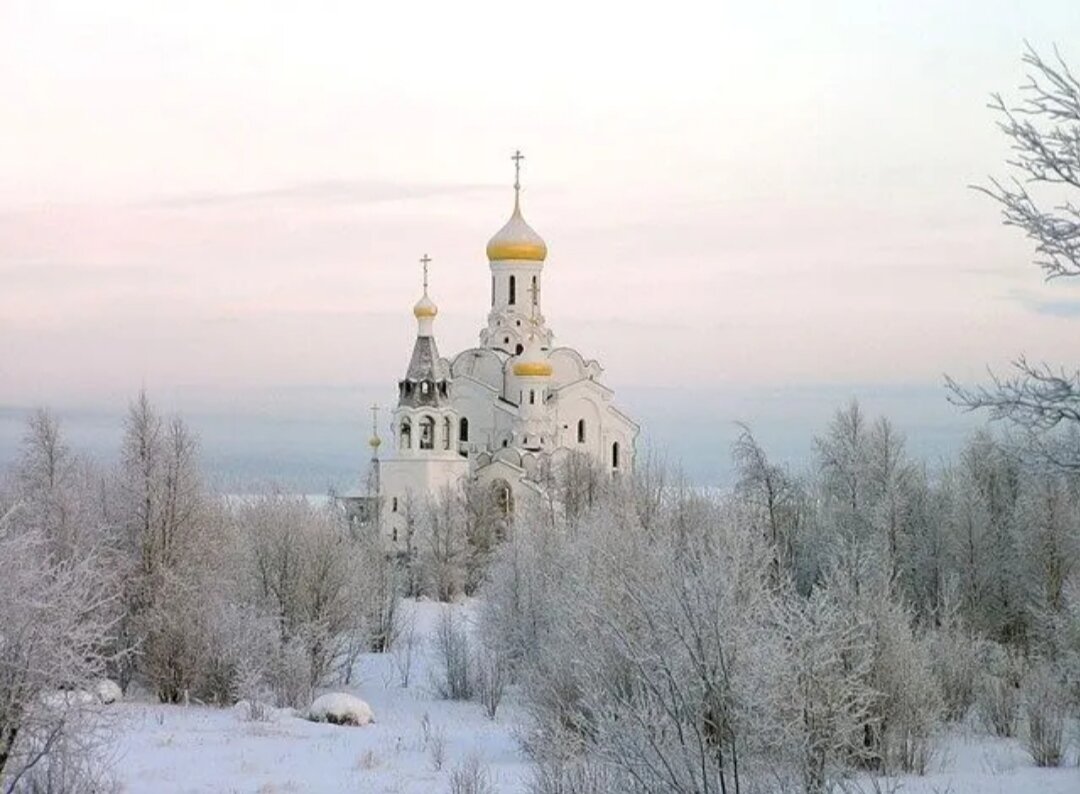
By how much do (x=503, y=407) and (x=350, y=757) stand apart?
114ft

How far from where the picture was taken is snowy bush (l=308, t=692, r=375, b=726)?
21344mm

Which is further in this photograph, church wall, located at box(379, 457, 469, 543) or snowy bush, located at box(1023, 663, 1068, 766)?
church wall, located at box(379, 457, 469, 543)

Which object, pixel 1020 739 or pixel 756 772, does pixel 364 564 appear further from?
pixel 756 772

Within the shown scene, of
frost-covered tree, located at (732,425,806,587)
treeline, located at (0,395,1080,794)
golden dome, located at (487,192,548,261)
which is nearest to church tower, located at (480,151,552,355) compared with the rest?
golden dome, located at (487,192,548,261)

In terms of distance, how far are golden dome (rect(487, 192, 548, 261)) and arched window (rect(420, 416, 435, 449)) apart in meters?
8.19

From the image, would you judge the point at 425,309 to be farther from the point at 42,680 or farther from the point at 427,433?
the point at 42,680

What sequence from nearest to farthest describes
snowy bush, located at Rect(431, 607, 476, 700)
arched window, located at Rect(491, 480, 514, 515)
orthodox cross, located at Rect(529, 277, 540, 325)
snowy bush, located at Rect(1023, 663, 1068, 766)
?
1. snowy bush, located at Rect(1023, 663, 1068, 766)
2. snowy bush, located at Rect(431, 607, 476, 700)
3. arched window, located at Rect(491, 480, 514, 515)
4. orthodox cross, located at Rect(529, 277, 540, 325)

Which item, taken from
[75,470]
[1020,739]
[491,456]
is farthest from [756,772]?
[491,456]

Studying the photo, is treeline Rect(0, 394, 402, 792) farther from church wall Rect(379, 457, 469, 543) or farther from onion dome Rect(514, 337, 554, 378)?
onion dome Rect(514, 337, 554, 378)

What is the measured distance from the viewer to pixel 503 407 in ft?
171

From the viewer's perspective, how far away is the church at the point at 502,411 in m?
48.8

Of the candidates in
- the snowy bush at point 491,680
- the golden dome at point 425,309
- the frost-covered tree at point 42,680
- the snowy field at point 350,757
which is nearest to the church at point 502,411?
the golden dome at point 425,309

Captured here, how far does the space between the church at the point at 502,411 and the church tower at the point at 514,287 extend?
36mm

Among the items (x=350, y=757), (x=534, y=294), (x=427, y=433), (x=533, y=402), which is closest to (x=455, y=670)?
(x=350, y=757)
